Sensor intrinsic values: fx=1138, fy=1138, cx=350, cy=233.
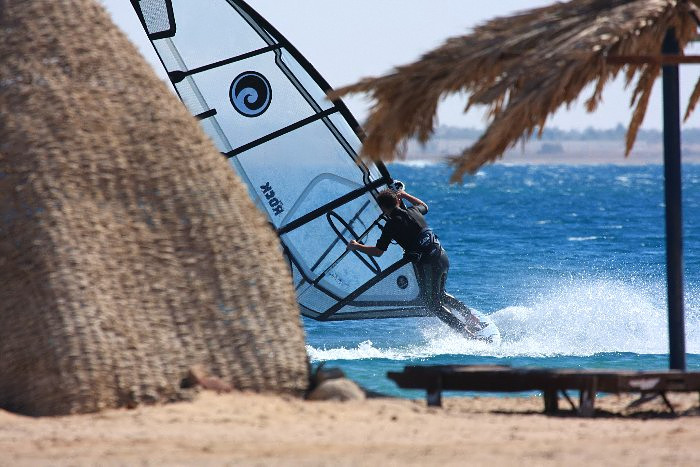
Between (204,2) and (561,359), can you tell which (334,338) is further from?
(204,2)

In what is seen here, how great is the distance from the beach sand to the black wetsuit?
384 centimetres

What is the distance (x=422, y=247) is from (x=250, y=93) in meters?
2.61

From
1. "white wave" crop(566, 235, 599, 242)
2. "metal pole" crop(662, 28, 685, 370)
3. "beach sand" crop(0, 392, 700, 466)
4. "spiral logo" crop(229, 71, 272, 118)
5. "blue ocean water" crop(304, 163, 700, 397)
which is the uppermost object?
"metal pole" crop(662, 28, 685, 370)

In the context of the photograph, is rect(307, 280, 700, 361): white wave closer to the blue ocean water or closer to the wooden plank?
the blue ocean water

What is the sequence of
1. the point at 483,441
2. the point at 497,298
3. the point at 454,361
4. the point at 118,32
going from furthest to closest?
the point at 497,298
the point at 454,361
the point at 118,32
the point at 483,441

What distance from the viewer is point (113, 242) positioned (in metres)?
Result: 6.86

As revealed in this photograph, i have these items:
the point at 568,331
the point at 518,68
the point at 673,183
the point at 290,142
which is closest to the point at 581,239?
the point at 568,331

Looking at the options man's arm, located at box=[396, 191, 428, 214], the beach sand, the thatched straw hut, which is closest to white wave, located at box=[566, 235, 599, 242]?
man's arm, located at box=[396, 191, 428, 214]

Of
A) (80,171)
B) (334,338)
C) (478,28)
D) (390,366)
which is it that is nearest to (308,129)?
(390,366)

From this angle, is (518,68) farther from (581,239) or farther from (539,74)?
(581,239)

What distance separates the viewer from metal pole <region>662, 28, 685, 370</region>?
7453mm

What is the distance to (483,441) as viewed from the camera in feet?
20.6

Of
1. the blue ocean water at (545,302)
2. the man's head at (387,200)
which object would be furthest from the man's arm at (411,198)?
the blue ocean water at (545,302)

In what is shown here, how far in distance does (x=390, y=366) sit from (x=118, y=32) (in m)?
6.34
